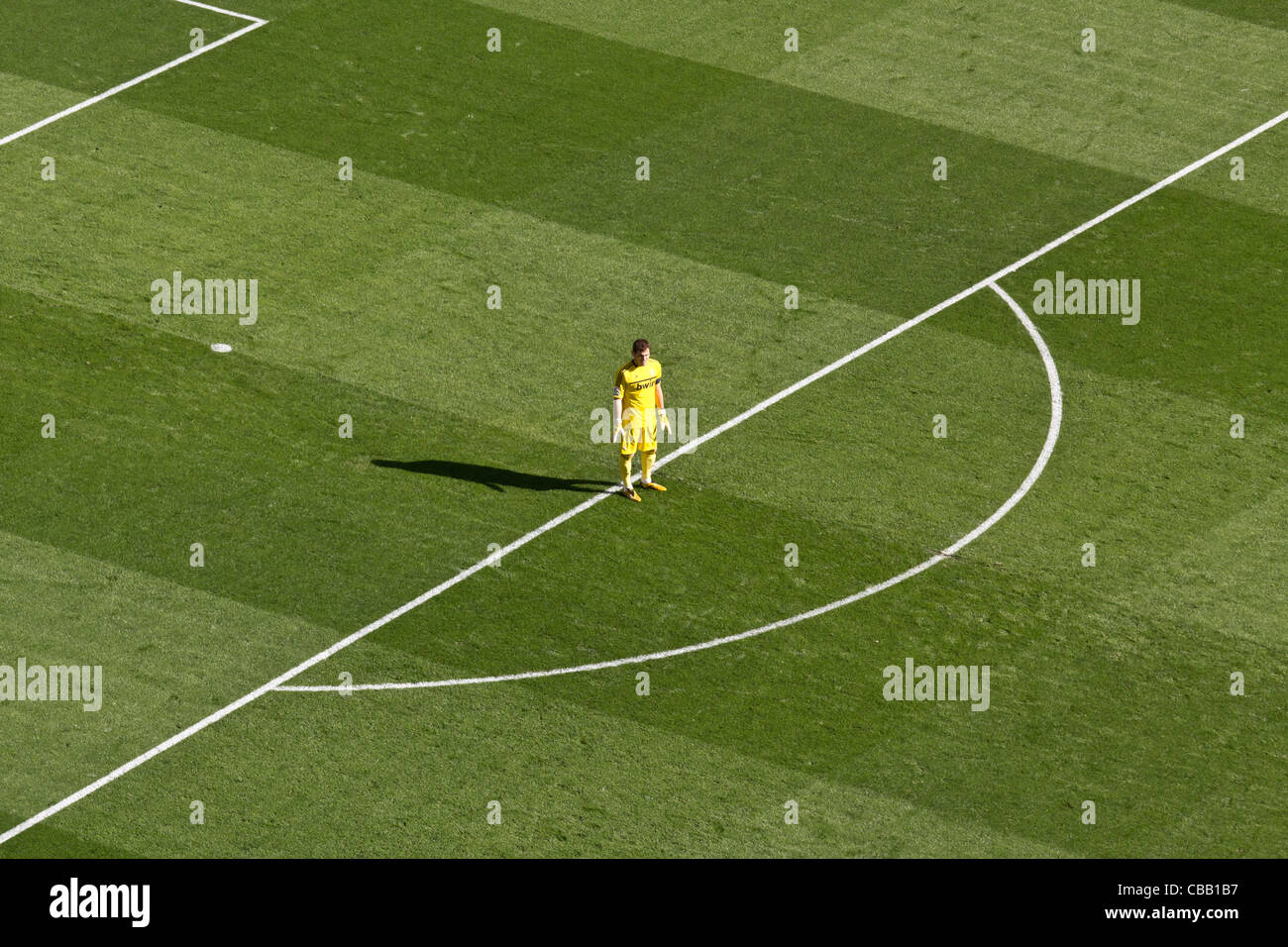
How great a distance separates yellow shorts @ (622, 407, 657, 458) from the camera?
3478 centimetres

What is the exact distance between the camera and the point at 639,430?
3484 cm

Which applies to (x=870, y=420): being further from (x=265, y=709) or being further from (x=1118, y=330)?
(x=265, y=709)

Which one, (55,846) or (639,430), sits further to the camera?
(639,430)

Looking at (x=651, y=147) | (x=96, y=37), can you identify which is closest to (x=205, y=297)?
(x=651, y=147)

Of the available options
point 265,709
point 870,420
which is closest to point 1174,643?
point 870,420

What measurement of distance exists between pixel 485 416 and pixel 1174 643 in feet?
34.5

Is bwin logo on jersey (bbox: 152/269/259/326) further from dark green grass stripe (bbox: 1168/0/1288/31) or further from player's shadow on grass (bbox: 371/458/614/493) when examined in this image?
dark green grass stripe (bbox: 1168/0/1288/31)

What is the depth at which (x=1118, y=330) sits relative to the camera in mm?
39844

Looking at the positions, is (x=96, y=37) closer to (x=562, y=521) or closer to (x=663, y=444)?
(x=663, y=444)

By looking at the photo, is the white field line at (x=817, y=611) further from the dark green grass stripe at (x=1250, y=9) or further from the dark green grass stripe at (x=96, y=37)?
the dark green grass stripe at (x=96, y=37)

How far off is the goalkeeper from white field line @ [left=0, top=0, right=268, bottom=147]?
1444 cm

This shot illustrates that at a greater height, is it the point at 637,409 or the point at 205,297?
the point at 205,297

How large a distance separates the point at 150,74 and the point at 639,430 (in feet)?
52.0
